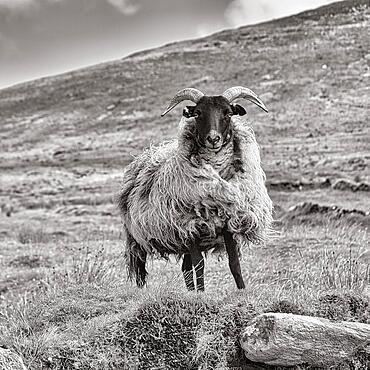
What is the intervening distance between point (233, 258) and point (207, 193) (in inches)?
35.7

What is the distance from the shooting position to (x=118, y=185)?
3544cm

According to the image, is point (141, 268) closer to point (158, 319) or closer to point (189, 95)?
point (158, 319)

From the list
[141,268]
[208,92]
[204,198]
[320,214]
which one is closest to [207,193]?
[204,198]

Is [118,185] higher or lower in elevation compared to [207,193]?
lower

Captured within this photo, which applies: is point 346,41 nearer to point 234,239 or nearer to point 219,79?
point 219,79

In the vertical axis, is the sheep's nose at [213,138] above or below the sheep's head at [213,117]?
below

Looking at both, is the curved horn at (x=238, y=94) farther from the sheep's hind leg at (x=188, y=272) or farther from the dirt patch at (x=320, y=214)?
the dirt patch at (x=320, y=214)

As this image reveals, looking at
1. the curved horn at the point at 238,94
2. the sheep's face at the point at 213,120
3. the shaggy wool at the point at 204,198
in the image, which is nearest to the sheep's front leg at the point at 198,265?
the shaggy wool at the point at 204,198

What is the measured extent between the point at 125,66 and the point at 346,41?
1172 inches

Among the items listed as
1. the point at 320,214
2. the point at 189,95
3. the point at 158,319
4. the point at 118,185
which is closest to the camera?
the point at 158,319

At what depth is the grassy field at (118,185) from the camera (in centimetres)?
797

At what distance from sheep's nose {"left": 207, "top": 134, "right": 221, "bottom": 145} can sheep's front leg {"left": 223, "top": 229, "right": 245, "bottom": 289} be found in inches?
45.9

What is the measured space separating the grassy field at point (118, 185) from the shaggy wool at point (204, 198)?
705mm

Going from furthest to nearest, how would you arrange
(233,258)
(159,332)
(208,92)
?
(208,92) → (233,258) → (159,332)
